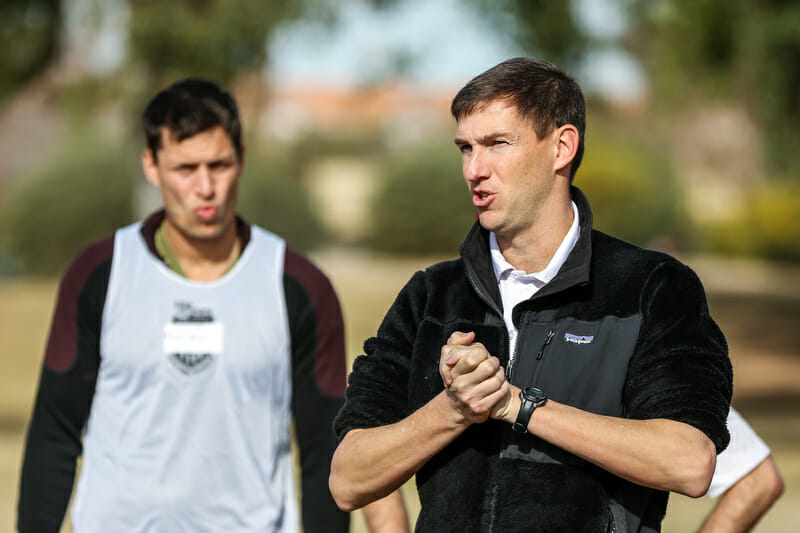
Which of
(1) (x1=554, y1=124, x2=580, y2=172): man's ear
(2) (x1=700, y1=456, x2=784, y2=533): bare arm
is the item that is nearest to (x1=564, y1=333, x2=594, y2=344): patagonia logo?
(1) (x1=554, y1=124, x2=580, y2=172): man's ear

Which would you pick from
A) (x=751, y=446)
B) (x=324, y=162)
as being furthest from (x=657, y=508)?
(x=324, y=162)

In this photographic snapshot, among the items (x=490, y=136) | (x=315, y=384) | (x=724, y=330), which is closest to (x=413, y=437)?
(x=490, y=136)

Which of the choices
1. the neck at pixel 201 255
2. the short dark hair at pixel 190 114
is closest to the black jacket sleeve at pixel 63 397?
the neck at pixel 201 255

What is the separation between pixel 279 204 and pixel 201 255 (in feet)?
104

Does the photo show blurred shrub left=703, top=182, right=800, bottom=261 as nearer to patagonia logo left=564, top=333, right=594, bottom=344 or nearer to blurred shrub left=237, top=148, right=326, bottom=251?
blurred shrub left=237, top=148, right=326, bottom=251

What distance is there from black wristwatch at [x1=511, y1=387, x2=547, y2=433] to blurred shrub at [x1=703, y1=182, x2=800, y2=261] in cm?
3407

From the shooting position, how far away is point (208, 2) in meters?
18.0

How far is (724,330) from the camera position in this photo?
24.4 m

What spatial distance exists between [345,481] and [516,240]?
28.9 inches

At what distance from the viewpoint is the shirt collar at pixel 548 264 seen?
3047 mm

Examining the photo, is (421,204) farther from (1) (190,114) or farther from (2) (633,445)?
(2) (633,445)

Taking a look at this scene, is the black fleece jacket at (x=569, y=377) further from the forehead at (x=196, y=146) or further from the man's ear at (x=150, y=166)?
the man's ear at (x=150, y=166)

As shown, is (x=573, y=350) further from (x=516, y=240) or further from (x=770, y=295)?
(x=770, y=295)

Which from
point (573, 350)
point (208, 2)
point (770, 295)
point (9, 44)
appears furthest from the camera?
point (770, 295)
